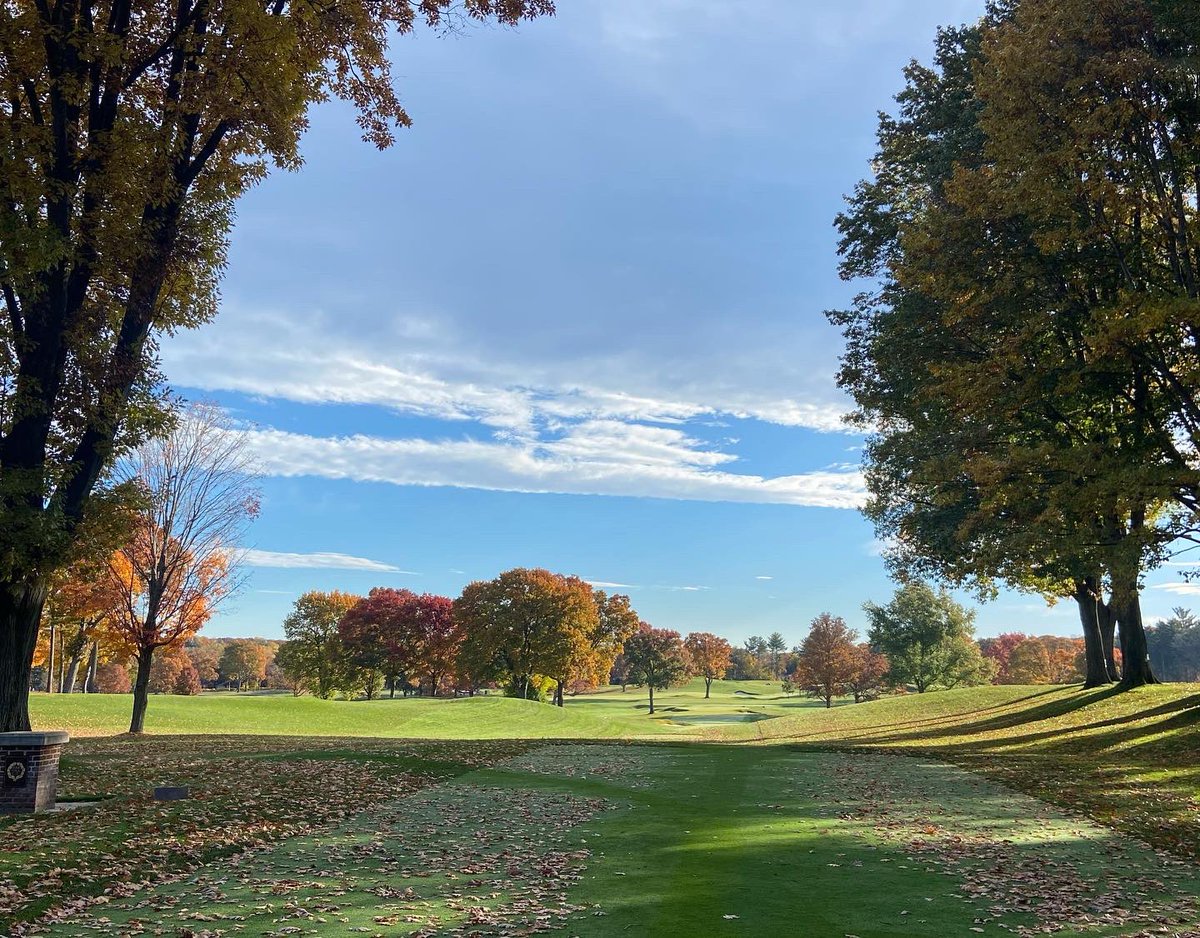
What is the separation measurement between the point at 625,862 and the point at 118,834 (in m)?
7.16

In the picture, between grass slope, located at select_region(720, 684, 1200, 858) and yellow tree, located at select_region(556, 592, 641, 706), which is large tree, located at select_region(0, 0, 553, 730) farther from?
yellow tree, located at select_region(556, 592, 641, 706)

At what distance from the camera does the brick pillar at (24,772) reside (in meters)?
12.1

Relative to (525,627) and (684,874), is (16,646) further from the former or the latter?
(525,627)

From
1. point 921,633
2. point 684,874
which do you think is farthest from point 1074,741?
point 921,633

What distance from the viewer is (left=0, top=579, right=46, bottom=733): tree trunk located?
13.8 metres

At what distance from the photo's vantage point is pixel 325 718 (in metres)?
44.2

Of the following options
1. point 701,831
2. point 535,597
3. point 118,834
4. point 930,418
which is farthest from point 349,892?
point 535,597

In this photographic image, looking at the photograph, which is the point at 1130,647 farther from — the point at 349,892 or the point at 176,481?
the point at 176,481

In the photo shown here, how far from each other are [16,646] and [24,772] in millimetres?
2896

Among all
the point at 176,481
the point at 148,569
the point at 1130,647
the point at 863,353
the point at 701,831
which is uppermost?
the point at 863,353

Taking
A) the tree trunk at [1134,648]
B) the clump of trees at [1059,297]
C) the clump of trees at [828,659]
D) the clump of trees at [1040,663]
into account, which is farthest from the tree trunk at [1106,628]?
the clump of trees at [1040,663]

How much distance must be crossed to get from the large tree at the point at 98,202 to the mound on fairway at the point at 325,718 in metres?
25.5

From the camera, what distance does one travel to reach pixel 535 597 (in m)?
63.7

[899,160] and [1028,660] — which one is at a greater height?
[899,160]
